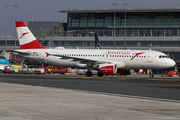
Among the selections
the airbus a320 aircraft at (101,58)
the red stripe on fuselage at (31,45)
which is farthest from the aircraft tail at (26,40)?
the airbus a320 aircraft at (101,58)

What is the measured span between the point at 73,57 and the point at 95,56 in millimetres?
3660

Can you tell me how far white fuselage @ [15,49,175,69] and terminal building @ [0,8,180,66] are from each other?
41257 millimetres

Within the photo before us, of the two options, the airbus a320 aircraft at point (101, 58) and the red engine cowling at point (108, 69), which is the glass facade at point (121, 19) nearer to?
the airbus a320 aircraft at point (101, 58)

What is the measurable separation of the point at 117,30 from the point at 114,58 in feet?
200

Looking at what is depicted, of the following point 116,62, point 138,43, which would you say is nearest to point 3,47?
point 138,43

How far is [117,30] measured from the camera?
108 m

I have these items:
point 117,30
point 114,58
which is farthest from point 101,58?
point 117,30

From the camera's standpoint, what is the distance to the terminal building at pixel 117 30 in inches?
3745

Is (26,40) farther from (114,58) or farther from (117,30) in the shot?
(117,30)

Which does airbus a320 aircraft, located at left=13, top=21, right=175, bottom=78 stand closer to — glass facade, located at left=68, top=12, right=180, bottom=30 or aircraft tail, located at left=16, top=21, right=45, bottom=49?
aircraft tail, located at left=16, top=21, right=45, bottom=49

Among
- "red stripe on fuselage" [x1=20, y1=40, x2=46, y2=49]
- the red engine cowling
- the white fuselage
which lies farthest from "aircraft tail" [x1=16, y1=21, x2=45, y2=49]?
the red engine cowling

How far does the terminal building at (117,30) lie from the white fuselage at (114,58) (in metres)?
41.3

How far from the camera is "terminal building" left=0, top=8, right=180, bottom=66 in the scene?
9512 cm

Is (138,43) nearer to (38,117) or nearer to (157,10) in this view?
(157,10)
